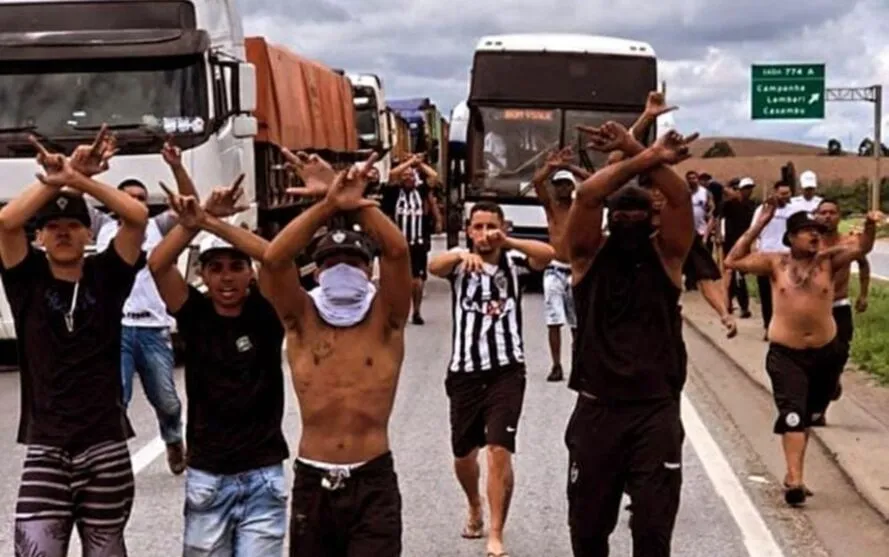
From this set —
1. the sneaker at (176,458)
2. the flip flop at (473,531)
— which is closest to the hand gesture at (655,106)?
the flip flop at (473,531)

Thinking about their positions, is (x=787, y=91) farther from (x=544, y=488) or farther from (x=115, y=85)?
(x=544, y=488)

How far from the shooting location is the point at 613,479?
252 inches

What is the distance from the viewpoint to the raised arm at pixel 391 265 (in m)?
5.63

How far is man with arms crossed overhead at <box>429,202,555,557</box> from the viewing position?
8023 mm

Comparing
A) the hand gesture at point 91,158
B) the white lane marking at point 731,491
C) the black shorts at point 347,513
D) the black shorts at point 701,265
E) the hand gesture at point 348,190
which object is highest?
the hand gesture at point 91,158

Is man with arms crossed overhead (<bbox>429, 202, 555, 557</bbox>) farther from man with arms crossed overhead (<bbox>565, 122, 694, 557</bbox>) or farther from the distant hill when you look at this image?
the distant hill

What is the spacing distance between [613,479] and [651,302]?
71 cm

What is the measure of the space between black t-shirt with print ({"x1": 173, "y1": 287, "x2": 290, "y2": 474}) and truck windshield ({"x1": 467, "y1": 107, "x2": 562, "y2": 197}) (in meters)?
16.9

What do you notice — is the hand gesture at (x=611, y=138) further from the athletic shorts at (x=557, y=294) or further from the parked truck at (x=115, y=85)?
the parked truck at (x=115, y=85)

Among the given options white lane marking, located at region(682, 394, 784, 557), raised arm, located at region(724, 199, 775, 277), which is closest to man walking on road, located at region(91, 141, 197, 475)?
white lane marking, located at region(682, 394, 784, 557)

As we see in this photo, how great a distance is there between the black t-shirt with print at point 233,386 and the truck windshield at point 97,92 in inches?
364

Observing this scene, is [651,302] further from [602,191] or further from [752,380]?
[752,380]

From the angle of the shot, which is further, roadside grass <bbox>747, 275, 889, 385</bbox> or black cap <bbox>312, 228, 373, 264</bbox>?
roadside grass <bbox>747, 275, 889, 385</bbox>

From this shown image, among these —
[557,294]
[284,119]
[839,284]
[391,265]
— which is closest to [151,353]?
[391,265]
